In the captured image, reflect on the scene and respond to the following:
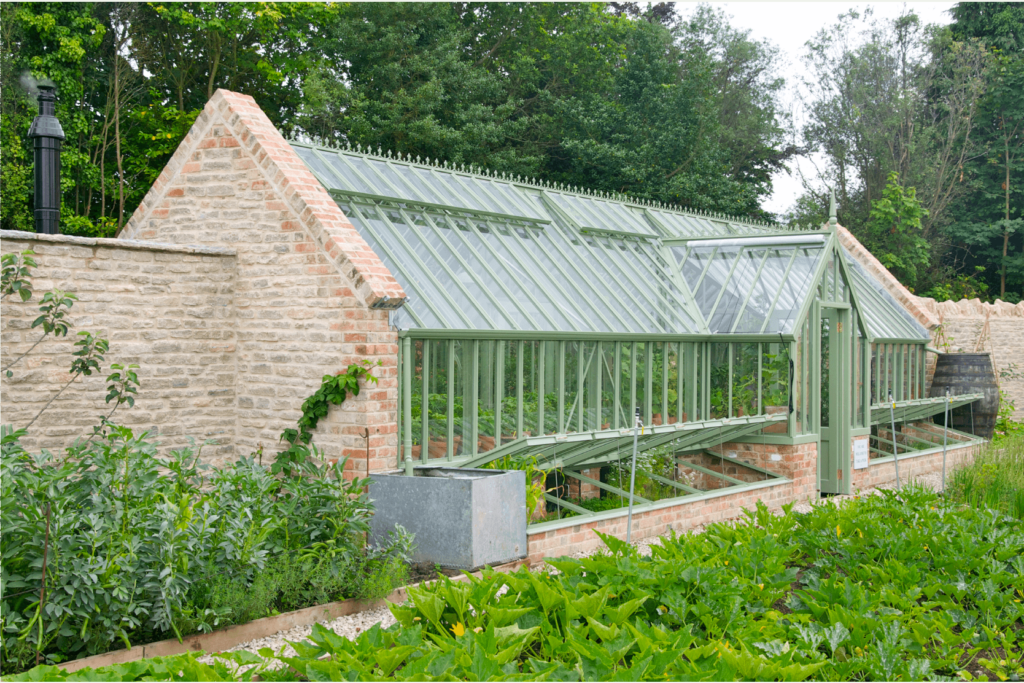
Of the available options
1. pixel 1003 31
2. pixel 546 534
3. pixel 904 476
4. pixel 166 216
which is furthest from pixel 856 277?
pixel 1003 31

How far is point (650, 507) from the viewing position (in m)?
9.70

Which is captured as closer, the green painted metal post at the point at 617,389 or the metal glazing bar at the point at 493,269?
the metal glazing bar at the point at 493,269

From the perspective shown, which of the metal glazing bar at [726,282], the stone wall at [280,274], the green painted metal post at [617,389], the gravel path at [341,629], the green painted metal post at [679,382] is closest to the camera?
the gravel path at [341,629]

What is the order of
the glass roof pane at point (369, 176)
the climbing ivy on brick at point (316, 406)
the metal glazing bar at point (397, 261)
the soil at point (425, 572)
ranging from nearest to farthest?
the soil at point (425, 572) → the climbing ivy on brick at point (316, 406) → the metal glazing bar at point (397, 261) → the glass roof pane at point (369, 176)

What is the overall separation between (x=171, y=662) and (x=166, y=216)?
21.2 feet

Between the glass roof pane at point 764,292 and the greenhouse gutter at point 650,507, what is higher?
the glass roof pane at point 764,292

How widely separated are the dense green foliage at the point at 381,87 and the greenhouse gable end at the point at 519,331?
8.42 m

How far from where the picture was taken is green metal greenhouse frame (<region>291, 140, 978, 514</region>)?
8.95 m

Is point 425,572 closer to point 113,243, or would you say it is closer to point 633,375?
point 113,243

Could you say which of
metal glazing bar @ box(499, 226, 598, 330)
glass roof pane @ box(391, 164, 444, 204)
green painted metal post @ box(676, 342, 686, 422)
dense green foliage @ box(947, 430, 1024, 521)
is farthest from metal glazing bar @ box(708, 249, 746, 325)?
glass roof pane @ box(391, 164, 444, 204)

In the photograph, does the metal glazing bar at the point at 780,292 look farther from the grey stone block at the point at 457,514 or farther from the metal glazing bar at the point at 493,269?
the grey stone block at the point at 457,514

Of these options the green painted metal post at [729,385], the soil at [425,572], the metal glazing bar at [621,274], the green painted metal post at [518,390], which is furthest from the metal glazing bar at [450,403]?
the green painted metal post at [729,385]

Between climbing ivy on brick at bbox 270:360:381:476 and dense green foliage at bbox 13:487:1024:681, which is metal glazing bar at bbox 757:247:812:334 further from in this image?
climbing ivy on brick at bbox 270:360:381:476

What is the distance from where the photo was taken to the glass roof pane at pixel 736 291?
41.2ft
